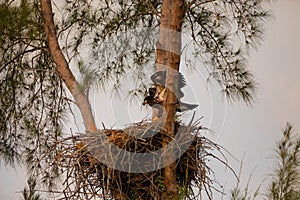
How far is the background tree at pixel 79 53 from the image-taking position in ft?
9.62

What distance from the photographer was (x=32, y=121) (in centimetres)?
332

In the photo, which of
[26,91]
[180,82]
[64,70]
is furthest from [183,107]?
[26,91]

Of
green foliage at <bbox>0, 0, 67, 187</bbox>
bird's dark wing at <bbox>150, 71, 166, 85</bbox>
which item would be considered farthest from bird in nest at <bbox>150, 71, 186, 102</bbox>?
green foliage at <bbox>0, 0, 67, 187</bbox>

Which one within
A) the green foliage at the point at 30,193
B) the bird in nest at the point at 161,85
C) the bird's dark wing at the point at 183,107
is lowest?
the green foliage at the point at 30,193

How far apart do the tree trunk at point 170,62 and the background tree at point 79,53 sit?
5.9 inches

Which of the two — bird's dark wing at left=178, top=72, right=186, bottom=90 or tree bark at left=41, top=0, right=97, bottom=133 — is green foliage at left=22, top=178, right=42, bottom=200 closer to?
tree bark at left=41, top=0, right=97, bottom=133

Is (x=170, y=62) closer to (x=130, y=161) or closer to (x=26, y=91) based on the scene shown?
(x=130, y=161)

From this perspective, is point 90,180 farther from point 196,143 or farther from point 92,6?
point 92,6

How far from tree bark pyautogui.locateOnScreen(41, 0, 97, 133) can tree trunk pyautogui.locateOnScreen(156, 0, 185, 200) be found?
0.36m

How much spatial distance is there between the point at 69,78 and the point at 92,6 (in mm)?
361

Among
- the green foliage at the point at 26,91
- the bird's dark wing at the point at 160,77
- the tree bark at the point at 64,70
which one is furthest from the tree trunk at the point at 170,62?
the green foliage at the point at 26,91

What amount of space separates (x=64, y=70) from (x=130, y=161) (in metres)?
0.60

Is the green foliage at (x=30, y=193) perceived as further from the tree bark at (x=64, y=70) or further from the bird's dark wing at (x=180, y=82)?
the bird's dark wing at (x=180, y=82)

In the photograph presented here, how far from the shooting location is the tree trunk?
247 centimetres
